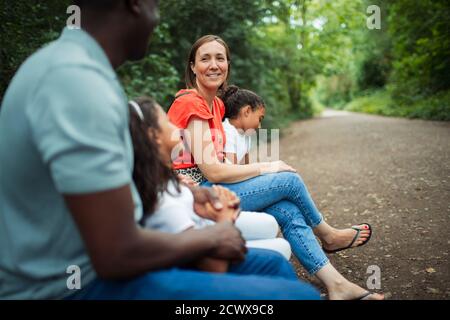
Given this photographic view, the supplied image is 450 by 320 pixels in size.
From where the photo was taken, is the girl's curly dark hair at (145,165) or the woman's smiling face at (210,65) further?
the woman's smiling face at (210,65)

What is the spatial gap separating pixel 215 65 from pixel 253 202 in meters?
1.08

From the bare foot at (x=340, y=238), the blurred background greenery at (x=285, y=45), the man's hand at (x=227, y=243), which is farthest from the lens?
the blurred background greenery at (x=285, y=45)

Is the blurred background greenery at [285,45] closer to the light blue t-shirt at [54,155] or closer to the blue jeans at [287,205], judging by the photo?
the blue jeans at [287,205]

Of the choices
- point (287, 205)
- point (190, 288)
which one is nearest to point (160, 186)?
point (190, 288)

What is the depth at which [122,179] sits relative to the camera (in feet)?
3.24

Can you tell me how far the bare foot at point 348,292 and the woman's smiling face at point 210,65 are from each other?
162 cm

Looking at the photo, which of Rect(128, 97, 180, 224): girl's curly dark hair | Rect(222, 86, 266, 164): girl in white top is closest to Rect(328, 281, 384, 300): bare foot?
Rect(222, 86, 266, 164): girl in white top

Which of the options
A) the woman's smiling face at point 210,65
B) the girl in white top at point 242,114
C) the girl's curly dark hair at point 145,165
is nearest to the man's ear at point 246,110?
the girl in white top at point 242,114

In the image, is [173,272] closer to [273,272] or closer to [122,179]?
[122,179]

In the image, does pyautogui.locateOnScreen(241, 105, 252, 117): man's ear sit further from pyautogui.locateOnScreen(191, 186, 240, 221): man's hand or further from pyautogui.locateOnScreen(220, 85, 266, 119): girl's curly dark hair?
pyautogui.locateOnScreen(191, 186, 240, 221): man's hand

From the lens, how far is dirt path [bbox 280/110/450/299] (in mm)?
2707

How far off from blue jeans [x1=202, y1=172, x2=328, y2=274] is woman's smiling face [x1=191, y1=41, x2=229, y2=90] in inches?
32.2

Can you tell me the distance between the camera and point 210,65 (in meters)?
2.70

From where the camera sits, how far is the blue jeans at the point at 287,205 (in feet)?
7.53
